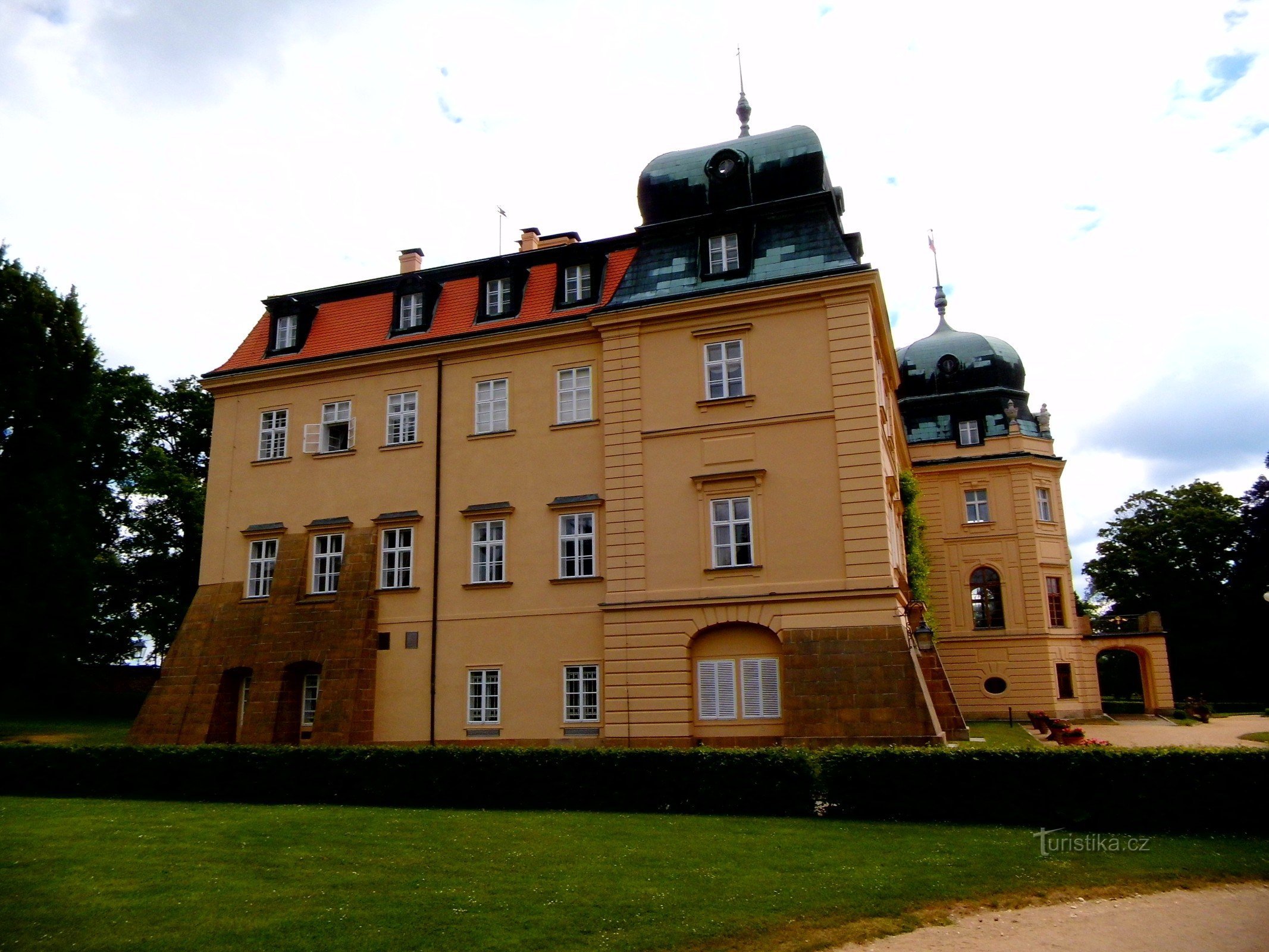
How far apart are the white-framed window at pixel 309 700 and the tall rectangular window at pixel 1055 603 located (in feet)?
95.0

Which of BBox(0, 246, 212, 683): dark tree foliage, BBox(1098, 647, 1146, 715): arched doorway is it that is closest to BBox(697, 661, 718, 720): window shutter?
BBox(0, 246, 212, 683): dark tree foliage

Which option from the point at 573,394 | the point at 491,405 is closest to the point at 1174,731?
the point at 573,394

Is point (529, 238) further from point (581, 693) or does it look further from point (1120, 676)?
point (1120, 676)

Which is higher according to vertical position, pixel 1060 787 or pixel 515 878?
pixel 1060 787

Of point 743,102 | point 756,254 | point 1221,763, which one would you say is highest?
point 743,102

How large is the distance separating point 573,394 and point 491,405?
2.35 meters

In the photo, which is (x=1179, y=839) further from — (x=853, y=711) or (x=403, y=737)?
(x=403, y=737)

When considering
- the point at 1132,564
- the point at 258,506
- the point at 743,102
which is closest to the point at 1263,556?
the point at 1132,564

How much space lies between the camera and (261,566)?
26.6m

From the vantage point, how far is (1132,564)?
57.5 meters

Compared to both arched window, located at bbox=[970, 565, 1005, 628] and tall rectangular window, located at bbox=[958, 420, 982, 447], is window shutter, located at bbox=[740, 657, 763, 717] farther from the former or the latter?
tall rectangular window, located at bbox=[958, 420, 982, 447]

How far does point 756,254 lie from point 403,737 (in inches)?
575

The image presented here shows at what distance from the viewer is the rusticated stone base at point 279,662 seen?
2403cm

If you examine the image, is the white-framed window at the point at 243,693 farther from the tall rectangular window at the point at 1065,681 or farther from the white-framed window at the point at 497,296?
the tall rectangular window at the point at 1065,681
